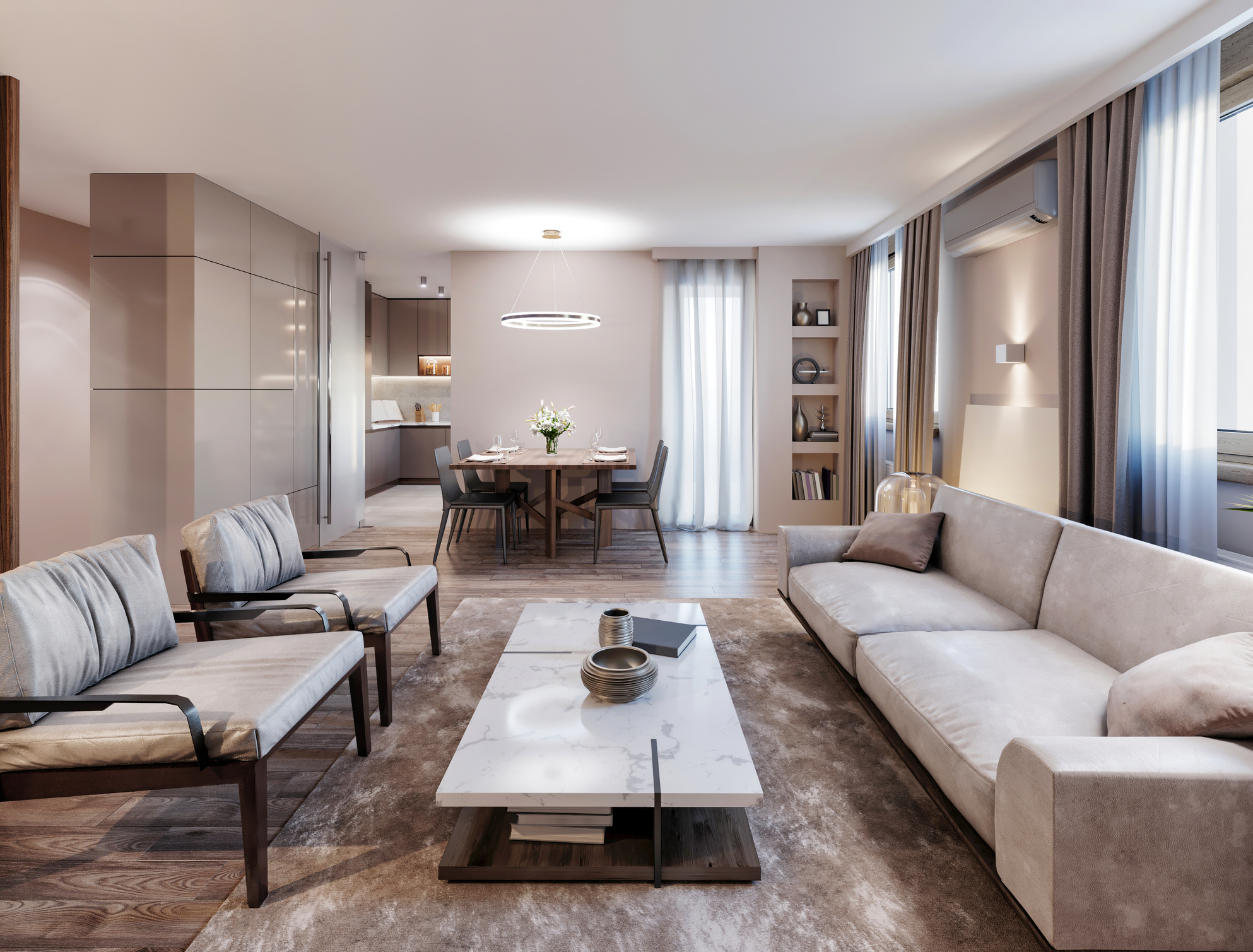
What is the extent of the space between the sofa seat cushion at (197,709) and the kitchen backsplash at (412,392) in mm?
8967

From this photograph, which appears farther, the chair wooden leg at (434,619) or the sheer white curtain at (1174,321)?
the chair wooden leg at (434,619)

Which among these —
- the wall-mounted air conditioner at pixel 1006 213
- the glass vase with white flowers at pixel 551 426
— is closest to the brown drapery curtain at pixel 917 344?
the wall-mounted air conditioner at pixel 1006 213

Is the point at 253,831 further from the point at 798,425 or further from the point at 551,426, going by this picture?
the point at 798,425

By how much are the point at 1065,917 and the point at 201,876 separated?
2.04 meters

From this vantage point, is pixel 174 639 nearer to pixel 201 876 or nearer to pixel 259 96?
pixel 201 876

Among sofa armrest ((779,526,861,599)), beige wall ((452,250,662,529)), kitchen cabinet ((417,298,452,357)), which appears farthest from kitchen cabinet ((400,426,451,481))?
sofa armrest ((779,526,861,599))

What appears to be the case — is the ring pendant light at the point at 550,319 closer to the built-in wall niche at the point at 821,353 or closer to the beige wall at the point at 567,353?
the beige wall at the point at 567,353

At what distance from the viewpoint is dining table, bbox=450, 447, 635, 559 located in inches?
217

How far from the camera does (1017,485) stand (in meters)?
3.87

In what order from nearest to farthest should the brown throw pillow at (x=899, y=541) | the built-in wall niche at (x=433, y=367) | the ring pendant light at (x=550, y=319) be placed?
the brown throw pillow at (x=899, y=541) < the ring pendant light at (x=550, y=319) < the built-in wall niche at (x=433, y=367)

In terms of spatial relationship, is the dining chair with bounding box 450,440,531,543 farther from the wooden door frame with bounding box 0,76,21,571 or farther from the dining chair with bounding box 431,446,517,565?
the wooden door frame with bounding box 0,76,21,571

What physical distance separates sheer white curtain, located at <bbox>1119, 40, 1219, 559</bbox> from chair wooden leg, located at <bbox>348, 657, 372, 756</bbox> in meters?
3.10

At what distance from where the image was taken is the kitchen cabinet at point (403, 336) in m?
10.4

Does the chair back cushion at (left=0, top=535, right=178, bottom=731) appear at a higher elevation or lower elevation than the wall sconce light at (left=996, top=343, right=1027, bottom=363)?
lower
